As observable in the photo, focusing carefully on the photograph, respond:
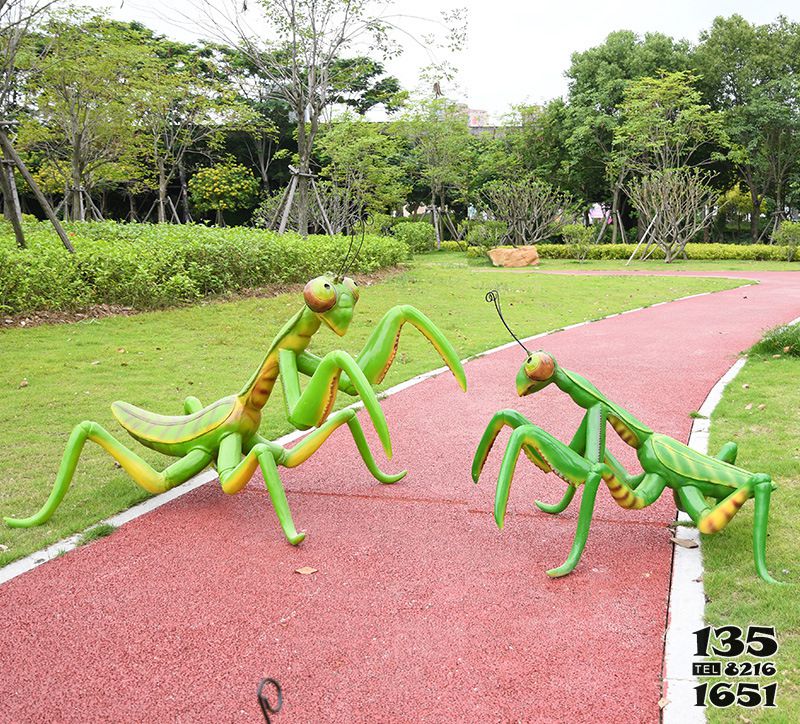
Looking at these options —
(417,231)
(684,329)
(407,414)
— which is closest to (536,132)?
(417,231)

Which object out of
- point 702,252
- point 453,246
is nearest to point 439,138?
point 453,246

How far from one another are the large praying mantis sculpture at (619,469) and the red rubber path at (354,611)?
1.24 feet

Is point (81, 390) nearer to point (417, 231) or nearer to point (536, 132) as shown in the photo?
point (417, 231)

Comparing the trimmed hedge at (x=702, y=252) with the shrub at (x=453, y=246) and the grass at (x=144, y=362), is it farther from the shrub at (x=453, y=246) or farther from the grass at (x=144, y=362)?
the grass at (x=144, y=362)

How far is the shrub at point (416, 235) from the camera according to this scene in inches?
1109

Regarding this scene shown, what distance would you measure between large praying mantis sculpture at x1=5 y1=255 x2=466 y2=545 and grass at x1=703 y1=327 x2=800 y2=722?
1714 mm

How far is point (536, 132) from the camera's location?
3581cm

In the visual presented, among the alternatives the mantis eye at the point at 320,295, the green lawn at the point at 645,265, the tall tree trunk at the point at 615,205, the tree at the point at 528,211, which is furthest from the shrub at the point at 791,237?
the mantis eye at the point at 320,295

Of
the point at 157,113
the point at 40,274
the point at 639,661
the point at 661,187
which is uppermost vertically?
the point at 157,113

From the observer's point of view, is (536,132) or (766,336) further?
(536,132)

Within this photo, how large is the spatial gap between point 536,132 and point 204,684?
3614 centimetres

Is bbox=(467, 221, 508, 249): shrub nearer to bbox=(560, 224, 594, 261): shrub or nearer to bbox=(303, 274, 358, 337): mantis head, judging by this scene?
bbox=(560, 224, 594, 261): shrub

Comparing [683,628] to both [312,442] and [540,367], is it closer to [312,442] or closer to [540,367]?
[540,367]

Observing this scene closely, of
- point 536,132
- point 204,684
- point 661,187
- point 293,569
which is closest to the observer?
point 204,684
